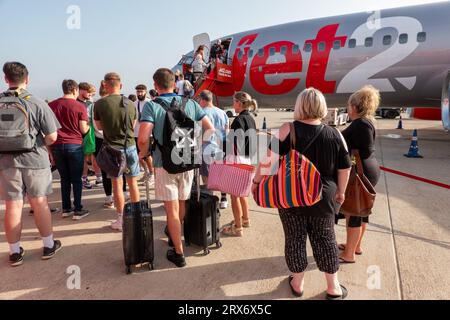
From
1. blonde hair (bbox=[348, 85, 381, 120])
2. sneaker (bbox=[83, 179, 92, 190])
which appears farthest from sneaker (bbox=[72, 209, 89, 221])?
blonde hair (bbox=[348, 85, 381, 120])

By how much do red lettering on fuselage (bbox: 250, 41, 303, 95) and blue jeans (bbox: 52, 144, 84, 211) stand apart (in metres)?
7.68

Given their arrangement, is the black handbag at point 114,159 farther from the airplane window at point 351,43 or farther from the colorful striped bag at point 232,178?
the airplane window at point 351,43

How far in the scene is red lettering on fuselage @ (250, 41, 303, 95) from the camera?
9.52 meters

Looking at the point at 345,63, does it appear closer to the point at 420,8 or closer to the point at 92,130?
the point at 420,8

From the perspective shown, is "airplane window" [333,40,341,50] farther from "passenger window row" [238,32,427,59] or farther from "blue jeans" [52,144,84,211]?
"blue jeans" [52,144,84,211]

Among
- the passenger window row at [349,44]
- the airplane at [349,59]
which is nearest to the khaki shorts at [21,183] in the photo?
the airplane at [349,59]

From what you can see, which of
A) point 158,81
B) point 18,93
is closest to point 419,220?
point 158,81

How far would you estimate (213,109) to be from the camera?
3.86 meters

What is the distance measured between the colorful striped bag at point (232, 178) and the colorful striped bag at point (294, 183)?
1002 mm

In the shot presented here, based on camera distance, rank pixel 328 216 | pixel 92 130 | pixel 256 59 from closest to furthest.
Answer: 1. pixel 328 216
2. pixel 92 130
3. pixel 256 59

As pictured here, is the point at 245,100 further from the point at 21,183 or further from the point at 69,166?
the point at 69,166

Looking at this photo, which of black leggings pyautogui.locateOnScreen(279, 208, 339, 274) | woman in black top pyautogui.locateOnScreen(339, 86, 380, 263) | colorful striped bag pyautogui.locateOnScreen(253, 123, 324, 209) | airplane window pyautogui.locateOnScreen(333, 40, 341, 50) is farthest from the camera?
airplane window pyautogui.locateOnScreen(333, 40, 341, 50)

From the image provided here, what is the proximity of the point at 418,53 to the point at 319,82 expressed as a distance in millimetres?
2852

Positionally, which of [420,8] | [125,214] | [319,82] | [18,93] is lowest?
[125,214]
